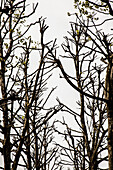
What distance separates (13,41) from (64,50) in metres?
1.35

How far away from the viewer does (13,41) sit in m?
4.44

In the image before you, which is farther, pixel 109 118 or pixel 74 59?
pixel 74 59

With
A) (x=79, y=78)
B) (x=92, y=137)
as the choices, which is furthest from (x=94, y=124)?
(x=79, y=78)

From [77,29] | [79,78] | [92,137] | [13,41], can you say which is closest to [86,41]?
[77,29]

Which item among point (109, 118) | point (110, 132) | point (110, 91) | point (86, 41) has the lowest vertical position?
point (110, 132)

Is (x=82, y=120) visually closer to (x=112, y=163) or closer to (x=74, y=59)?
(x=74, y=59)

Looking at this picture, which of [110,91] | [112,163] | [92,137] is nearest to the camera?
[112,163]

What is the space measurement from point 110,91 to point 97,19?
2.20 meters

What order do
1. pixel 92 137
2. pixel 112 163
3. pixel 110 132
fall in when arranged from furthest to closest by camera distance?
pixel 92 137, pixel 110 132, pixel 112 163

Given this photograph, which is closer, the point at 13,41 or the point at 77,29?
the point at 13,41

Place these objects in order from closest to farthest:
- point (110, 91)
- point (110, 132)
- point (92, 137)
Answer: point (110, 132), point (110, 91), point (92, 137)

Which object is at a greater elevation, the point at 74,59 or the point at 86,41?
the point at 86,41

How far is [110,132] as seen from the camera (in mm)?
2150

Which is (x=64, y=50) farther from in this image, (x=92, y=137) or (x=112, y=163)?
(x=112, y=163)
